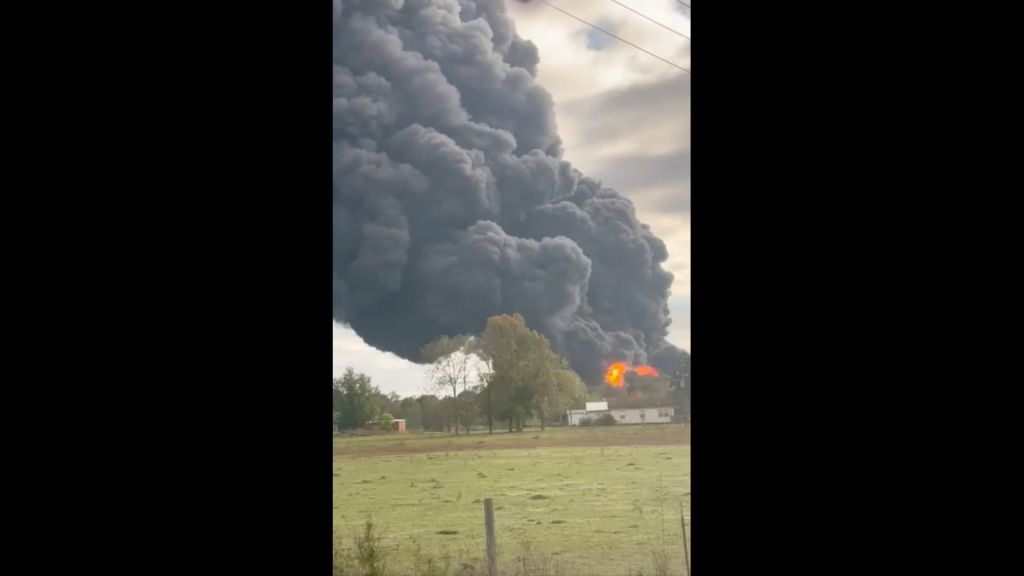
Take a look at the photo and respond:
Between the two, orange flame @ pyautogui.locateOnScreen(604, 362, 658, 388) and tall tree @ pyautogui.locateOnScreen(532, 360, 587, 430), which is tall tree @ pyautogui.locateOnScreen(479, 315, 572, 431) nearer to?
tall tree @ pyautogui.locateOnScreen(532, 360, 587, 430)

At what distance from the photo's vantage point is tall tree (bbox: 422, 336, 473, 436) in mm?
6043

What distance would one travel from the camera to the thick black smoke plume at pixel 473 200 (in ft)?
19.8

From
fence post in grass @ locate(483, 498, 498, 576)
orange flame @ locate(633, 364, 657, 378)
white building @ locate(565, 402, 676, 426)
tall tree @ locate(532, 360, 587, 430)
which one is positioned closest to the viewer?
fence post in grass @ locate(483, 498, 498, 576)

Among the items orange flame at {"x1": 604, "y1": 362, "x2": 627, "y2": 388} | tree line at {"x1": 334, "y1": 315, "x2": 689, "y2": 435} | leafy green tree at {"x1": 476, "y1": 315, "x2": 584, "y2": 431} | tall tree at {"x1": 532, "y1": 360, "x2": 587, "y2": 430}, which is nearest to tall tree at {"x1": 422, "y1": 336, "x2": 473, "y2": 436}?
tree line at {"x1": 334, "y1": 315, "x2": 689, "y2": 435}

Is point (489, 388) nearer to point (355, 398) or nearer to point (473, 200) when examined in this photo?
point (355, 398)

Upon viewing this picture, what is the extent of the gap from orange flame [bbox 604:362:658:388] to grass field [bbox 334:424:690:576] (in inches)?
13.0

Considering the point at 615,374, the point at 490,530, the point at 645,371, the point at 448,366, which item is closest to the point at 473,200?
the point at 448,366

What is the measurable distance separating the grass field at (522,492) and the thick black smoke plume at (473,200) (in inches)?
23.0

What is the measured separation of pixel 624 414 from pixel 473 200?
190 cm

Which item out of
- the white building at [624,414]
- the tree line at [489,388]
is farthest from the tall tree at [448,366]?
the white building at [624,414]

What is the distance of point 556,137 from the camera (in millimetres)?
6273
